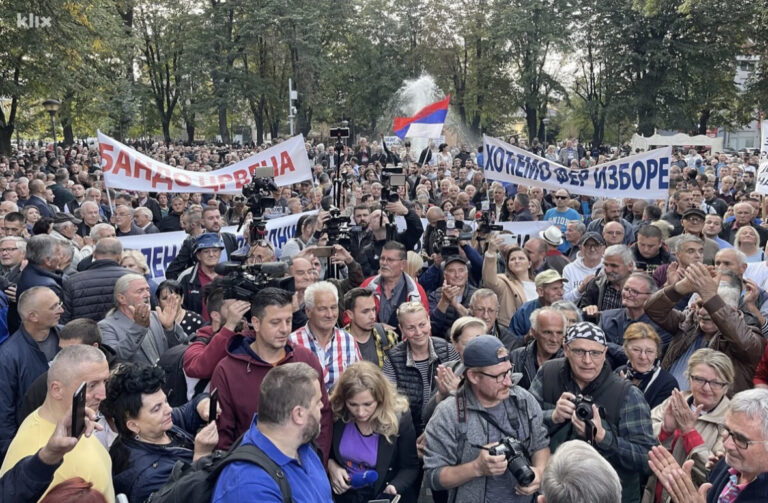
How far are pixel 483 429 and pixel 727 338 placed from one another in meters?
1.92

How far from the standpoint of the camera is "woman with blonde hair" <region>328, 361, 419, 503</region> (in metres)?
4.31

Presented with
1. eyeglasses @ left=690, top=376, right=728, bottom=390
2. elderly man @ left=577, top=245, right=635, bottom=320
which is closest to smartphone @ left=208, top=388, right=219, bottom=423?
eyeglasses @ left=690, top=376, right=728, bottom=390

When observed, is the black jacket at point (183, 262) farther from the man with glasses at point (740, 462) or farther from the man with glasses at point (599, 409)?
the man with glasses at point (740, 462)

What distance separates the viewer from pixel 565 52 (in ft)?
148

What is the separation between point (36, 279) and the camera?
6.38 meters

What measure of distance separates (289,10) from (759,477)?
146 feet

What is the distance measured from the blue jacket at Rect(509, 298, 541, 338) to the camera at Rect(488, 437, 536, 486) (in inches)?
108

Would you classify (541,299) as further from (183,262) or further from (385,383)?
(183,262)

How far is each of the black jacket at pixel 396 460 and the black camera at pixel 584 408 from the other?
3.49ft

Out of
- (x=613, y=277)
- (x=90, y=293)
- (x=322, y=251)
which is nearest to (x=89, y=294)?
(x=90, y=293)

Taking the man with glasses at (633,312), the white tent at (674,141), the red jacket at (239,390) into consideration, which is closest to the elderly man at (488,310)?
the man with glasses at (633,312)

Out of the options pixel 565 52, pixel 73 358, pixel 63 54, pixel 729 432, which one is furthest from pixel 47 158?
pixel 565 52

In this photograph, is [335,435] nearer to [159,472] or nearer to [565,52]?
[159,472]

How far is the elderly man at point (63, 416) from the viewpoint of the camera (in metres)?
3.44
